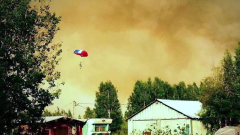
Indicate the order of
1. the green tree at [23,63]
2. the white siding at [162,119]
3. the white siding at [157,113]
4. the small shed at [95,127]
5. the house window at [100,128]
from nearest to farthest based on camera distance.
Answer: the green tree at [23,63], the white siding at [162,119], the small shed at [95,127], the house window at [100,128], the white siding at [157,113]

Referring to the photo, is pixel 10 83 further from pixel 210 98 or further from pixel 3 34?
pixel 210 98

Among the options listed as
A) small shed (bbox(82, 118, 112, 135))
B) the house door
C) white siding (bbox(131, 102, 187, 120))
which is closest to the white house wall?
white siding (bbox(131, 102, 187, 120))

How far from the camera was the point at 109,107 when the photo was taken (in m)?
52.7

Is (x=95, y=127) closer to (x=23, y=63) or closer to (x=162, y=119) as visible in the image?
(x=162, y=119)

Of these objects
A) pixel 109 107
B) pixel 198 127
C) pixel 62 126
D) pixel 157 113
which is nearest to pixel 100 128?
pixel 62 126

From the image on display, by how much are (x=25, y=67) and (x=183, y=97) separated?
193 feet

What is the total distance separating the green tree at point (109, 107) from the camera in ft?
171

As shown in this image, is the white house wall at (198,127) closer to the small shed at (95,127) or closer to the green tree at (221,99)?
the green tree at (221,99)

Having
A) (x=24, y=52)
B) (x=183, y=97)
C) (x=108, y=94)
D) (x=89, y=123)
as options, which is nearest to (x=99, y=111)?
(x=108, y=94)

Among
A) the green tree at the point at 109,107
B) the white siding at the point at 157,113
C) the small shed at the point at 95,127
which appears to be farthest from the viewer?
the green tree at the point at 109,107

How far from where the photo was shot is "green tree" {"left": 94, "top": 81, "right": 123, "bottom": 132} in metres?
52.0

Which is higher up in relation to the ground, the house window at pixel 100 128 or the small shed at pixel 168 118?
the small shed at pixel 168 118

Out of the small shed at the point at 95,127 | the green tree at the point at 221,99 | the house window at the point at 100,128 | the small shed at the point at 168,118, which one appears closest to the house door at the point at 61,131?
the small shed at the point at 95,127

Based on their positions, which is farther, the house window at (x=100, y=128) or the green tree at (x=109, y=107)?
the green tree at (x=109, y=107)
